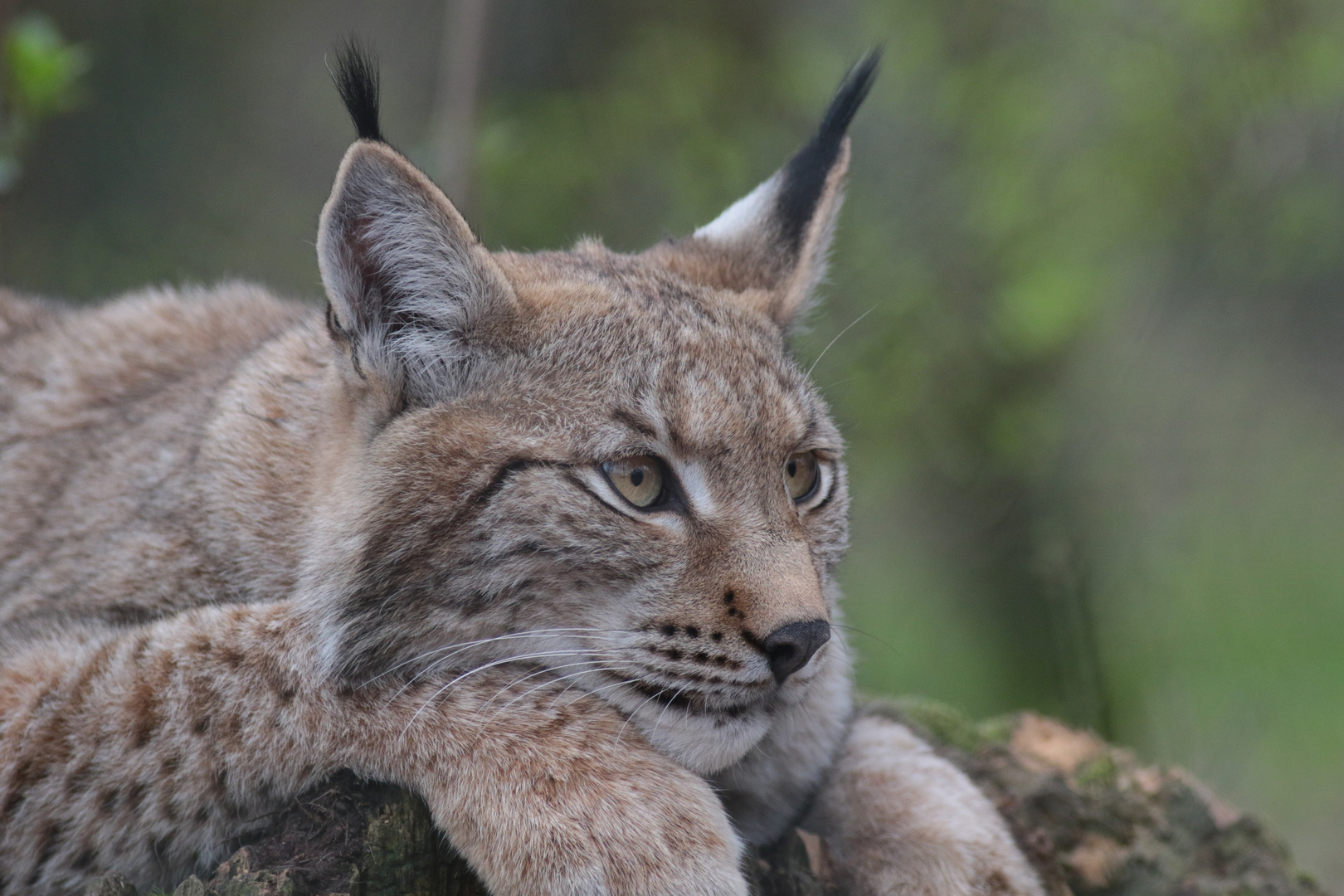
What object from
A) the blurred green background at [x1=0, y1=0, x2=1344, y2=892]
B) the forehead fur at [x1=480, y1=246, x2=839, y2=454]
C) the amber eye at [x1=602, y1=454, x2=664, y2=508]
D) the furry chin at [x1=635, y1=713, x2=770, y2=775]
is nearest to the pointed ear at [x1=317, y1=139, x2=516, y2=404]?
the forehead fur at [x1=480, y1=246, x2=839, y2=454]

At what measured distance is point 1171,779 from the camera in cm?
423

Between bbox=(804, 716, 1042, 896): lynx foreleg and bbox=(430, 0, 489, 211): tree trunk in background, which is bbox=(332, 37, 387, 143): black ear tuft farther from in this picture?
bbox=(430, 0, 489, 211): tree trunk in background

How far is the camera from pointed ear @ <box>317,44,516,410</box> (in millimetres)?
2898

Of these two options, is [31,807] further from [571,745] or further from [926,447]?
[926,447]

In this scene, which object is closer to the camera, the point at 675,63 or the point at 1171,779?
the point at 1171,779

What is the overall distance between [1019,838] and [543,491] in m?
1.98

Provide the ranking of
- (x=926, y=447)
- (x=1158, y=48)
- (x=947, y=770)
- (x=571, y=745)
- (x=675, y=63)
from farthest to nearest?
(x=675, y=63) < (x=926, y=447) < (x=1158, y=48) < (x=947, y=770) < (x=571, y=745)

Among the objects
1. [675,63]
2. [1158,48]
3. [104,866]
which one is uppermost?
[675,63]

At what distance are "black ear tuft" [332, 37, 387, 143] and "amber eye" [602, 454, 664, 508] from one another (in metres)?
0.96

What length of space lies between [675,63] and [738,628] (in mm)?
7114

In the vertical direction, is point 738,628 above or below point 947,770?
above

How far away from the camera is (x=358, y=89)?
288cm

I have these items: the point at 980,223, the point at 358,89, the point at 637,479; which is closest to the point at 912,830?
the point at 637,479

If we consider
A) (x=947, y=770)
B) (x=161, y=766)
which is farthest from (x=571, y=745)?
(x=947, y=770)
